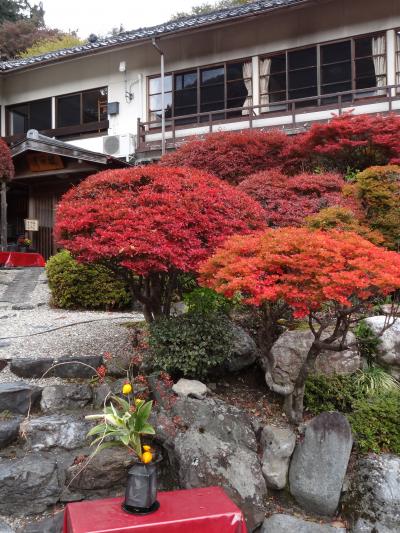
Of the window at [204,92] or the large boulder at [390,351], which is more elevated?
the window at [204,92]

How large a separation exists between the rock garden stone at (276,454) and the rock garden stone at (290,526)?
31cm

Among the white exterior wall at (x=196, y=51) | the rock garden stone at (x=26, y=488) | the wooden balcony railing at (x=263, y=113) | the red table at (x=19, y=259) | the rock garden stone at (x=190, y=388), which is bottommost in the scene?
the rock garden stone at (x=26, y=488)

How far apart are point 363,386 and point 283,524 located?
1.71 m

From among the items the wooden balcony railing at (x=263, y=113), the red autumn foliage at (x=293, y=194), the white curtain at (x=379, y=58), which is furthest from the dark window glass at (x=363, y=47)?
the red autumn foliage at (x=293, y=194)

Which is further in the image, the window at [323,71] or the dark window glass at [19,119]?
the dark window glass at [19,119]

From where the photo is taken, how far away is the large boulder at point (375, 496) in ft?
12.1

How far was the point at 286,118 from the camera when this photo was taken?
535 inches

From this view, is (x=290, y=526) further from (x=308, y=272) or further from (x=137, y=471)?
(x=308, y=272)

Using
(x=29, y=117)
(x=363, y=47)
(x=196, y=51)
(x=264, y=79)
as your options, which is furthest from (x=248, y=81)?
(x=29, y=117)

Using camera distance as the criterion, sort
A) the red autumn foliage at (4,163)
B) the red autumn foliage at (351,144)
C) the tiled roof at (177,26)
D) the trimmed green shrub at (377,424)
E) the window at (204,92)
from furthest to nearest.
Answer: the window at (204,92) → the tiled roof at (177,26) → the red autumn foliage at (4,163) → the red autumn foliage at (351,144) → the trimmed green shrub at (377,424)

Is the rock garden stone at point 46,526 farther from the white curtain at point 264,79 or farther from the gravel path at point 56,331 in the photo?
the white curtain at point 264,79

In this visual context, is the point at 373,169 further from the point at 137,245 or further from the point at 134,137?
the point at 134,137

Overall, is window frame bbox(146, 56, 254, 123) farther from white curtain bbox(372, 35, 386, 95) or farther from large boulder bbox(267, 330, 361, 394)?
large boulder bbox(267, 330, 361, 394)

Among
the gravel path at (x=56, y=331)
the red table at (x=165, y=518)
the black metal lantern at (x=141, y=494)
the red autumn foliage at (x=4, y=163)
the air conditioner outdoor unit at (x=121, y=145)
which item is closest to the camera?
the red table at (x=165, y=518)
